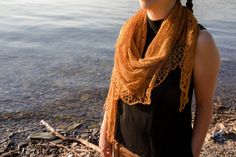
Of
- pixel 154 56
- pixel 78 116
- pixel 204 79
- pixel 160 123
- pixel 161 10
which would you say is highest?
pixel 161 10

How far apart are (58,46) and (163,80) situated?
436 inches

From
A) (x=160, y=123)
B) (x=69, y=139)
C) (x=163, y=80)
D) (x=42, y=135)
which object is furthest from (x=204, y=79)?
(x=42, y=135)

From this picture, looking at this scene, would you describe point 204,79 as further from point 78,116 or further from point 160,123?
point 78,116

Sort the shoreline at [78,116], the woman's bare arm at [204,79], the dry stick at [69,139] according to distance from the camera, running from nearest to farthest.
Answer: the woman's bare arm at [204,79], the dry stick at [69,139], the shoreline at [78,116]

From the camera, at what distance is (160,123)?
8.75ft

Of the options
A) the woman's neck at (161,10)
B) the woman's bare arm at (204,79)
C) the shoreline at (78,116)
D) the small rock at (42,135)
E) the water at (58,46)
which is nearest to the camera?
the woman's bare arm at (204,79)

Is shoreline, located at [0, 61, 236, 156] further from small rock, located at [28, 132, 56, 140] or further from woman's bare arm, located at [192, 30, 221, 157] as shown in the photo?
woman's bare arm, located at [192, 30, 221, 157]

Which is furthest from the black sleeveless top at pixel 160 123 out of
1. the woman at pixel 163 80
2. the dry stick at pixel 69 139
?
the dry stick at pixel 69 139

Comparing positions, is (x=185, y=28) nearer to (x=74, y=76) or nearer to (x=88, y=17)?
(x=74, y=76)

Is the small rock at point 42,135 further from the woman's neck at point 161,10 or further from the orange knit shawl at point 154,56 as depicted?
the woman's neck at point 161,10

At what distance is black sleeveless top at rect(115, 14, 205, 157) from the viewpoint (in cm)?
261

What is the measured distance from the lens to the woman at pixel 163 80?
2.55 metres

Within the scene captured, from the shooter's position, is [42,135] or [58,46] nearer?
[42,135]

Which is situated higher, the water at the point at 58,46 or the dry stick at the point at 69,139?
the dry stick at the point at 69,139
